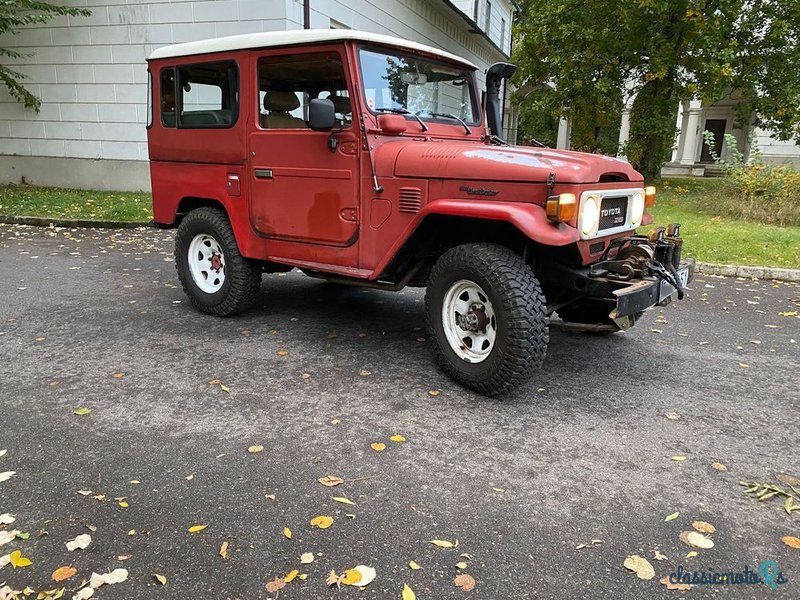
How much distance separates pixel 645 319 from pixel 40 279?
6335mm

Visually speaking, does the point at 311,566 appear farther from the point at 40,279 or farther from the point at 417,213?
the point at 40,279

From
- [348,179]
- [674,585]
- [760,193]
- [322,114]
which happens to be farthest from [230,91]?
[760,193]

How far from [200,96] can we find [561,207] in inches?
131

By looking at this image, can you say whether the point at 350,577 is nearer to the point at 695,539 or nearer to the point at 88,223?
the point at 695,539

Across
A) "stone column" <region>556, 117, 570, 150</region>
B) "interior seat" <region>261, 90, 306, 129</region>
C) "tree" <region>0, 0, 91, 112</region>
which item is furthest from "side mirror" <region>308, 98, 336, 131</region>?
"stone column" <region>556, 117, 570, 150</region>

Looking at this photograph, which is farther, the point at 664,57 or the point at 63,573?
the point at 664,57

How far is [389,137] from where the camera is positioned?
4242mm

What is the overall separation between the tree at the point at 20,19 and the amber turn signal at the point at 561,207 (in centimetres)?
1263

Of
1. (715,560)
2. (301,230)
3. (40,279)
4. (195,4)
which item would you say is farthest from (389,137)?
(195,4)

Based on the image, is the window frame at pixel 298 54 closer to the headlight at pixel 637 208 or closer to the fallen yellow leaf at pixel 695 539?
the headlight at pixel 637 208

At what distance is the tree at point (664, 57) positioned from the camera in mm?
14914

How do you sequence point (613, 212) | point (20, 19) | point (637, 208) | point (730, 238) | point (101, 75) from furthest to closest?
point (101, 75)
point (20, 19)
point (730, 238)
point (637, 208)
point (613, 212)

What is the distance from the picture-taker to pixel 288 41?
441 centimetres

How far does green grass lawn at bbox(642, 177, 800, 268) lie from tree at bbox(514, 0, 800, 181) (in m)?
4.57
